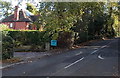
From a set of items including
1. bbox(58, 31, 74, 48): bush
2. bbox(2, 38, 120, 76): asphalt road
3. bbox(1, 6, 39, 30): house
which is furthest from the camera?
bbox(1, 6, 39, 30): house

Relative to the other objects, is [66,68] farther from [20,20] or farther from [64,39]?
[20,20]

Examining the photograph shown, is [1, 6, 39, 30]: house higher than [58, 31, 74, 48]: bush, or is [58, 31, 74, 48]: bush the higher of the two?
[1, 6, 39, 30]: house

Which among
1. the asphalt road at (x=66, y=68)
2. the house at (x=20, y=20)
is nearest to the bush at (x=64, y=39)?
the asphalt road at (x=66, y=68)

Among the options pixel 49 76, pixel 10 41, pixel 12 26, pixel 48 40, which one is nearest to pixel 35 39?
pixel 48 40

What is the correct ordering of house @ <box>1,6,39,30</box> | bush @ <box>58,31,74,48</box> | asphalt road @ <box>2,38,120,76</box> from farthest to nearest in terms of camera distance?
house @ <box>1,6,39,30</box>
bush @ <box>58,31,74,48</box>
asphalt road @ <box>2,38,120,76</box>

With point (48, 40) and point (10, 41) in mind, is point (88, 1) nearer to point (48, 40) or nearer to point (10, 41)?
point (48, 40)

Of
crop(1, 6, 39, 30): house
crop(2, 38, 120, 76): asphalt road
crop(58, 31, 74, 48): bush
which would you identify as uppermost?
crop(1, 6, 39, 30): house

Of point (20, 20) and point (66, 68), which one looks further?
point (20, 20)

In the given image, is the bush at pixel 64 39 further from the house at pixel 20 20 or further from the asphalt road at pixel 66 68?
the house at pixel 20 20

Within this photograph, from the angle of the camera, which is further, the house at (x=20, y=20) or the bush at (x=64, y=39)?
the house at (x=20, y=20)

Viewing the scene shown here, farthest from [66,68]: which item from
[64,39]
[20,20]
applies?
[20,20]

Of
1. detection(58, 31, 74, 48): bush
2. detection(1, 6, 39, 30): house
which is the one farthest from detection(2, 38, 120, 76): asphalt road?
detection(1, 6, 39, 30): house

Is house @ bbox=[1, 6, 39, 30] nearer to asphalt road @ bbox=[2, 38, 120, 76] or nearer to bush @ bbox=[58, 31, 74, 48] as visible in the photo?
bush @ bbox=[58, 31, 74, 48]

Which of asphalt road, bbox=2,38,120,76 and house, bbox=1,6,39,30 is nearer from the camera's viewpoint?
asphalt road, bbox=2,38,120,76
